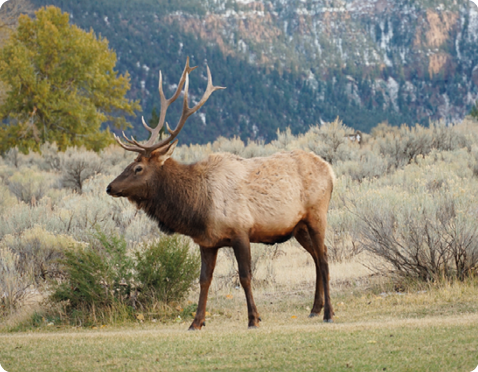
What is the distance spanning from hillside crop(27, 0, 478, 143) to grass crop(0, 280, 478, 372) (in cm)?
8363

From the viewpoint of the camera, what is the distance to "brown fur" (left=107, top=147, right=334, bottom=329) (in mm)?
8625

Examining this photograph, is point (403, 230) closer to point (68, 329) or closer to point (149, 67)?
point (68, 329)

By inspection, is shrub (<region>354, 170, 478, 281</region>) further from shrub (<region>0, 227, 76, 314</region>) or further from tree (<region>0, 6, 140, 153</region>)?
tree (<region>0, 6, 140, 153</region>)

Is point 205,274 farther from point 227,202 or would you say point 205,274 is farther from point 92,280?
point 92,280

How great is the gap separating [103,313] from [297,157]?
3.65 m

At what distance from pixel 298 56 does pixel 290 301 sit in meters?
110

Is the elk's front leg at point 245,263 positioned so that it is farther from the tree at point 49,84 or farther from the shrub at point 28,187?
the tree at point 49,84

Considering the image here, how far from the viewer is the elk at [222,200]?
28.3 ft

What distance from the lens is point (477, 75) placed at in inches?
4626

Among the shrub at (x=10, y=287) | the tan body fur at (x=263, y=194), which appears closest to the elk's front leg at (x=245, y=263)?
the tan body fur at (x=263, y=194)

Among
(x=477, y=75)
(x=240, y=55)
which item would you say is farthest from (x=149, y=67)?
(x=477, y=75)

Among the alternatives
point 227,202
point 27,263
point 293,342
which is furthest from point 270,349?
point 27,263

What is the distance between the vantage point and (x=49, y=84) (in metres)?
35.0

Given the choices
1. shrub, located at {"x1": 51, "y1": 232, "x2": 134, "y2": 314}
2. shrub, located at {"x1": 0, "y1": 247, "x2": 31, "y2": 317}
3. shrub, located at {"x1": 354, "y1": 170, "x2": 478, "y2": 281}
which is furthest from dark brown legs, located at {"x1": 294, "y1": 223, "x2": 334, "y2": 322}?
shrub, located at {"x1": 0, "y1": 247, "x2": 31, "y2": 317}
